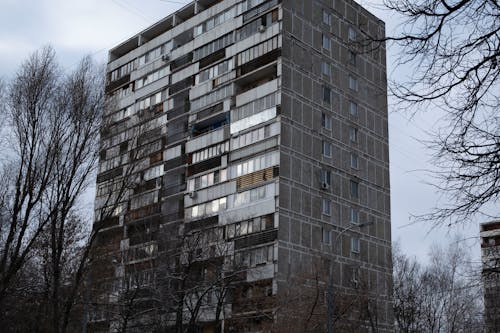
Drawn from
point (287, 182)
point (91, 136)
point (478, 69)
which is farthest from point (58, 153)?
point (287, 182)

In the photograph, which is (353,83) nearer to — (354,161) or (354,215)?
(354,161)

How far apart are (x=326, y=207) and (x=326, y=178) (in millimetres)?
2374

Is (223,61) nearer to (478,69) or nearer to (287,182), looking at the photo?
(287,182)

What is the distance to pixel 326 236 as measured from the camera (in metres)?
54.1

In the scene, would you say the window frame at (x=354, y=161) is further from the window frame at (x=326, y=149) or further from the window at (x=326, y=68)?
the window at (x=326, y=68)

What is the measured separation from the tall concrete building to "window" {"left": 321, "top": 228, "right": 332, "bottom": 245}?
11 centimetres

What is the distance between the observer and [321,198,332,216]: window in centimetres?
5444

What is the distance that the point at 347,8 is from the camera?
62156 mm

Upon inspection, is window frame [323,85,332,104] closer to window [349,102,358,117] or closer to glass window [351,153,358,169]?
window [349,102,358,117]

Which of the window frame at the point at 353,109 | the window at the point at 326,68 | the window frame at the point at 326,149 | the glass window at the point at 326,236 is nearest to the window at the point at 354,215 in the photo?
the glass window at the point at 326,236

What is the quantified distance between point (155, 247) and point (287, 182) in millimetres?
10543

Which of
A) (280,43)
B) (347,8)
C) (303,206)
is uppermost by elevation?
(347,8)

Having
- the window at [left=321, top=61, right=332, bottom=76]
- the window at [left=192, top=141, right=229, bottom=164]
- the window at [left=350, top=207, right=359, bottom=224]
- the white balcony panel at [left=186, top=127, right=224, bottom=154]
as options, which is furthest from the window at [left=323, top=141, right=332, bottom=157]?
the white balcony panel at [left=186, top=127, right=224, bottom=154]

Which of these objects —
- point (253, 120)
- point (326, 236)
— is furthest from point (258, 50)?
point (326, 236)
